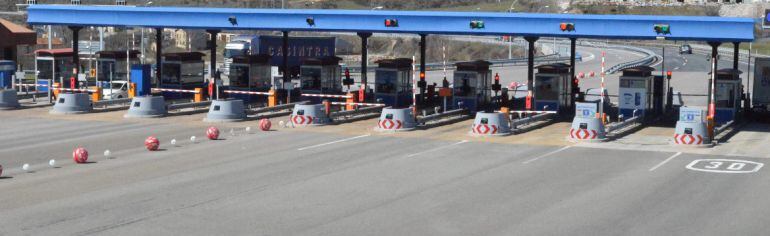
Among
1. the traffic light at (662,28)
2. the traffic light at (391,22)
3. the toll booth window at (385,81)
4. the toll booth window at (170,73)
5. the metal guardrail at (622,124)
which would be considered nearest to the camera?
the metal guardrail at (622,124)

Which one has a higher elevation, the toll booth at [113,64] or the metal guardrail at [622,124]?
the toll booth at [113,64]

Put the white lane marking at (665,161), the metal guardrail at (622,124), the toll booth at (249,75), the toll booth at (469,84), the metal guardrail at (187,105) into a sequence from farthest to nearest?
the toll booth at (249,75), the toll booth at (469,84), the metal guardrail at (187,105), the metal guardrail at (622,124), the white lane marking at (665,161)

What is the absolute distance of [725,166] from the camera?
90.4ft

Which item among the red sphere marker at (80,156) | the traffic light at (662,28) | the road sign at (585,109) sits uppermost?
the traffic light at (662,28)

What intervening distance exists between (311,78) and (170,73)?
6628mm

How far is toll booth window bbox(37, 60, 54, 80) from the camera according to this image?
168 feet

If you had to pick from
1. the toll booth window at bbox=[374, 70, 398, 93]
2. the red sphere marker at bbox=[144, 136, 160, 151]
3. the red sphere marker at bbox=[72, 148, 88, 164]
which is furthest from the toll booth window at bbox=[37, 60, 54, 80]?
the red sphere marker at bbox=[72, 148, 88, 164]

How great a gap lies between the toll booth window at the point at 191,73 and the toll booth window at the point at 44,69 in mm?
6614

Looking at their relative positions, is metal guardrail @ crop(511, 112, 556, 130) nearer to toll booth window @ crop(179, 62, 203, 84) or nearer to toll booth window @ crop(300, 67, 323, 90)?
toll booth window @ crop(300, 67, 323, 90)

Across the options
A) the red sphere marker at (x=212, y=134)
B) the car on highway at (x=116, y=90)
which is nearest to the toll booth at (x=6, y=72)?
the car on highway at (x=116, y=90)

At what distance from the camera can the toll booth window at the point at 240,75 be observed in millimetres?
49062

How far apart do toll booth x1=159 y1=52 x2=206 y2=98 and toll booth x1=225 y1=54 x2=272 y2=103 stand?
1793 millimetres

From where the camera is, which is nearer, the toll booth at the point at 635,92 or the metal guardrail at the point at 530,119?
the metal guardrail at the point at 530,119

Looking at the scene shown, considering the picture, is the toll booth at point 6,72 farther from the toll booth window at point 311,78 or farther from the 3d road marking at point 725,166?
the 3d road marking at point 725,166
